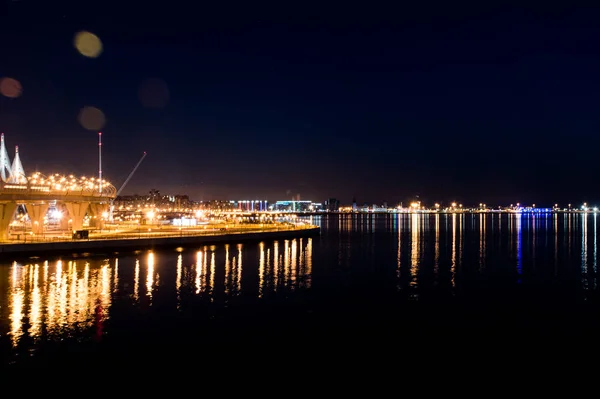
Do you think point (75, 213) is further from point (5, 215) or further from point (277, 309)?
point (277, 309)

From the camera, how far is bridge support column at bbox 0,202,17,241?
143 feet

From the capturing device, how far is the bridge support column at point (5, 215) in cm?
4362

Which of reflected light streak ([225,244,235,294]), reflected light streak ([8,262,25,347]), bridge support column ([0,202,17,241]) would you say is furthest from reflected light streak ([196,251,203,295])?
bridge support column ([0,202,17,241])

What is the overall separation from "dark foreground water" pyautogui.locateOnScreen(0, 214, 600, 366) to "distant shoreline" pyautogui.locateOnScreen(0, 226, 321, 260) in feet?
14.9

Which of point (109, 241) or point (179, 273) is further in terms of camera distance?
point (109, 241)

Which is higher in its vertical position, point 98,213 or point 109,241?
point 98,213

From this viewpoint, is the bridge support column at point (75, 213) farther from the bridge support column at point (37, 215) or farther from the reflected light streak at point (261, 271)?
the reflected light streak at point (261, 271)

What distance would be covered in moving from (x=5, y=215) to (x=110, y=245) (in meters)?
9.74

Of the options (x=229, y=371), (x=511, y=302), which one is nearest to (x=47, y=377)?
(x=229, y=371)

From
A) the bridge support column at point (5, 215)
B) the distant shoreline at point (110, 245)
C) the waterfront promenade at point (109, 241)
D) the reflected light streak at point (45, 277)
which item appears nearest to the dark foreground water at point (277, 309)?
Answer: the reflected light streak at point (45, 277)

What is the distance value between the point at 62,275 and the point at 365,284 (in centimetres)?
1996

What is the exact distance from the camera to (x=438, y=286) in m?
29.4

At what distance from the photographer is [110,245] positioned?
46.1 meters

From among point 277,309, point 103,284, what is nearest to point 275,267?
point 103,284
